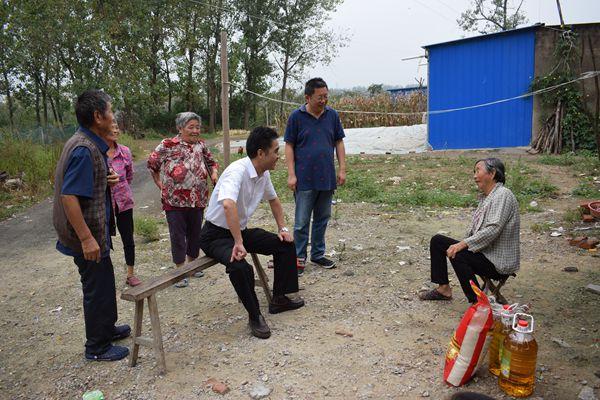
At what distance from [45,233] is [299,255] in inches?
174

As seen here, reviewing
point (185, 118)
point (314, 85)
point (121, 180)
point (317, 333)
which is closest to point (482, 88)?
point (314, 85)

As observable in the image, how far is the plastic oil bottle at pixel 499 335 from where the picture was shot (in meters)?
2.68

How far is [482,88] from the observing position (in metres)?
12.2

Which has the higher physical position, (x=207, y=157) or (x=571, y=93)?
(x=571, y=93)

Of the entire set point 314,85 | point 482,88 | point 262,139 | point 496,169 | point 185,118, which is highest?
point 482,88

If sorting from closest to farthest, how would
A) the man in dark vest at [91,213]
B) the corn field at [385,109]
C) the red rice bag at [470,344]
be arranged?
the red rice bag at [470,344]
the man in dark vest at [91,213]
the corn field at [385,109]

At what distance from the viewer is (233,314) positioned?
3.84 metres

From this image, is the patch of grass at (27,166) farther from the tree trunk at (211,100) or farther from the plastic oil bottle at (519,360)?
the tree trunk at (211,100)

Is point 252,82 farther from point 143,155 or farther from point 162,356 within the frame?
point 162,356

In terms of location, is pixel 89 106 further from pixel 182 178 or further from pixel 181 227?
pixel 181 227

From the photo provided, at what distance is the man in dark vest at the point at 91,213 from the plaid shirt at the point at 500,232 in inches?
95.6

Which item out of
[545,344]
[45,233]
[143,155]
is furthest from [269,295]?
[143,155]

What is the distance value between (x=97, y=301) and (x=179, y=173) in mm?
1467

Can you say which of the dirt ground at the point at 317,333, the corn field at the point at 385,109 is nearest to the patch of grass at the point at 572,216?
the dirt ground at the point at 317,333
